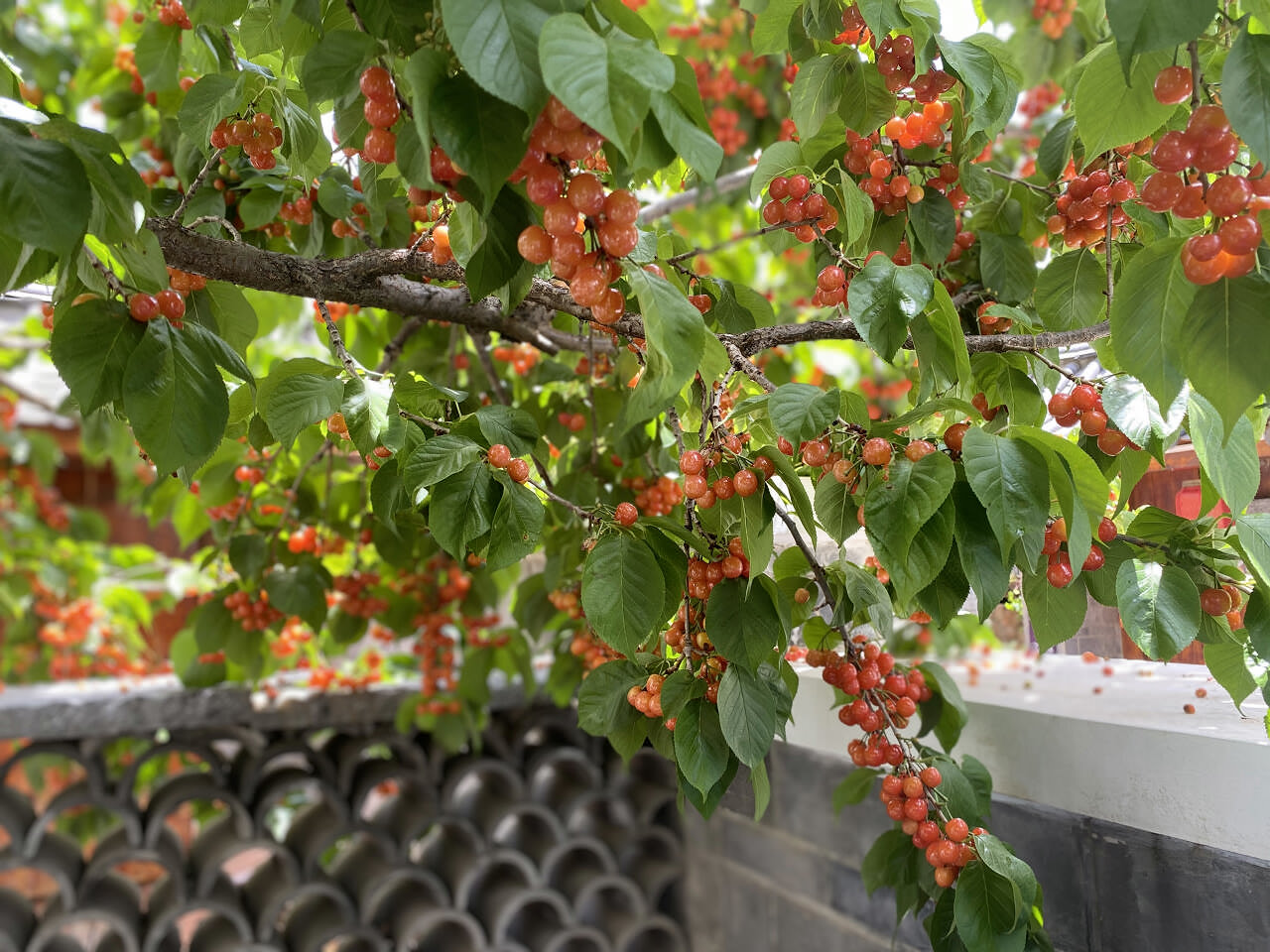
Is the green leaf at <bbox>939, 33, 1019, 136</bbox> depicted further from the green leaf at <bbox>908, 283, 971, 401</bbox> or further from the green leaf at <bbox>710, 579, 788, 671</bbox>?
the green leaf at <bbox>710, 579, 788, 671</bbox>

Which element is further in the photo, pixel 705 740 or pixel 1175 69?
pixel 705 740

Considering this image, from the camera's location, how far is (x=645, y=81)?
1.55 feet

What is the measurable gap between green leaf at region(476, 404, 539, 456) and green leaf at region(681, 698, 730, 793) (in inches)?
10.0

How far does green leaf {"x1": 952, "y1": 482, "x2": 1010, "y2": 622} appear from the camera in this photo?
0.65m

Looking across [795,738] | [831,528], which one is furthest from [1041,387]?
[795,738]

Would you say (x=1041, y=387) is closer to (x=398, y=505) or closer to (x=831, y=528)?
(x=831, y=528)

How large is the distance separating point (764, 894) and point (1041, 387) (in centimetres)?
115

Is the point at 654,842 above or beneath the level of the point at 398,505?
beneath

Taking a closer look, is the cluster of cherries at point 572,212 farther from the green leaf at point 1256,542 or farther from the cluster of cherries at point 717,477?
the green leaf at point 1256,542

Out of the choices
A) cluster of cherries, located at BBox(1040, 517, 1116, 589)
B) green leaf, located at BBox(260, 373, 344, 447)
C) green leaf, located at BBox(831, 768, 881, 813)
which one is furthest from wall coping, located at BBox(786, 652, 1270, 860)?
green leaf, located at BBox(260, 373, 344, 447)

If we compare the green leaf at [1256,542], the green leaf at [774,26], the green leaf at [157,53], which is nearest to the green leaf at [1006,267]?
the green leaf at [774,26]

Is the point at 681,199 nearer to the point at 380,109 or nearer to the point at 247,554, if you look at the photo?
the point at 247,554

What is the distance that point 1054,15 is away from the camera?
4.70 feet

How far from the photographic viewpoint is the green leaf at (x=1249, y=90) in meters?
0.51
